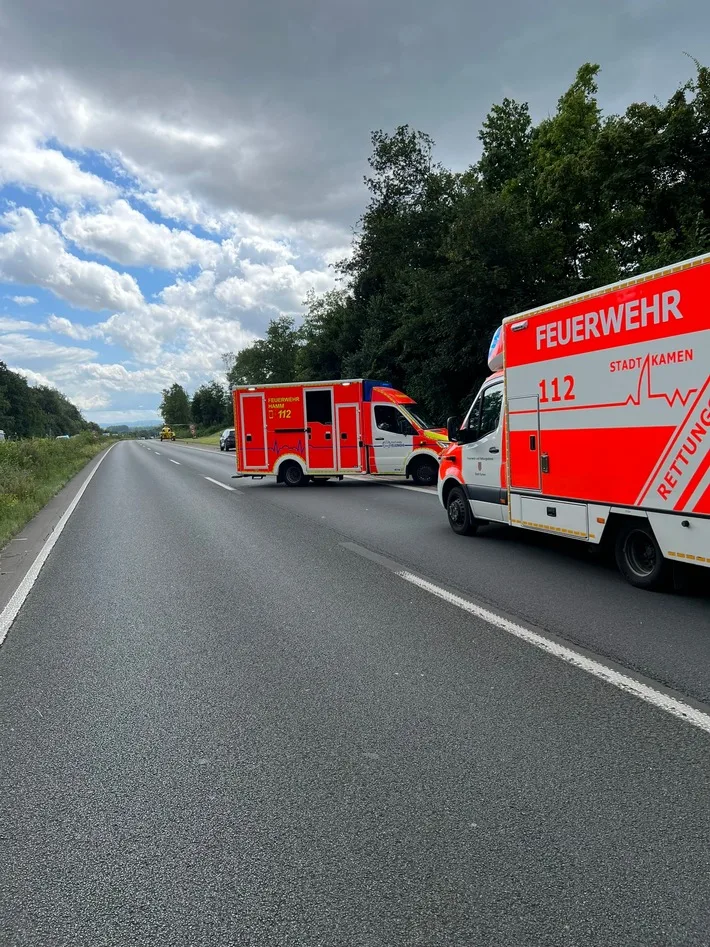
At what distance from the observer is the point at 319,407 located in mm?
18484

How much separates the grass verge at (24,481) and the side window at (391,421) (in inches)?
332

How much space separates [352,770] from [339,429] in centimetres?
1539

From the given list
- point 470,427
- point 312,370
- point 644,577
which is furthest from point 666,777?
point 312,370

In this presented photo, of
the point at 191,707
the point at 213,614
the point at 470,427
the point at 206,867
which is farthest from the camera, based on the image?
the point at 470,427

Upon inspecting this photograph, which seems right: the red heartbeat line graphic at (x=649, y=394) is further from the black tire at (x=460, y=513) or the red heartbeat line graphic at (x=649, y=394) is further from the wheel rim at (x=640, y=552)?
the black tire at (x=460, y=513)

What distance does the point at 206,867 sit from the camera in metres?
2.65

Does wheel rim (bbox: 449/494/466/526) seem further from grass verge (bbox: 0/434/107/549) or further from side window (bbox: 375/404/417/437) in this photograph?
side window (bbox: 375/404/417/437)

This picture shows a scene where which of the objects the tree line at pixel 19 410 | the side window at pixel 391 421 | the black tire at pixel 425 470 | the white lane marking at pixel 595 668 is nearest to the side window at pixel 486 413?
the white lane marking at pixel 595 668

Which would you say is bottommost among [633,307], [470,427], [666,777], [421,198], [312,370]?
[666,777]

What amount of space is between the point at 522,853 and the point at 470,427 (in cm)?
765

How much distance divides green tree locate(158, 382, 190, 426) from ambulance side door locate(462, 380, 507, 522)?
541 feet

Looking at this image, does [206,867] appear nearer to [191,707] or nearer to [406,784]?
[406,784]

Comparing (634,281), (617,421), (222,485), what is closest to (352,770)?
→ (617,421)

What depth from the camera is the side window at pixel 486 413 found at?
912cm
